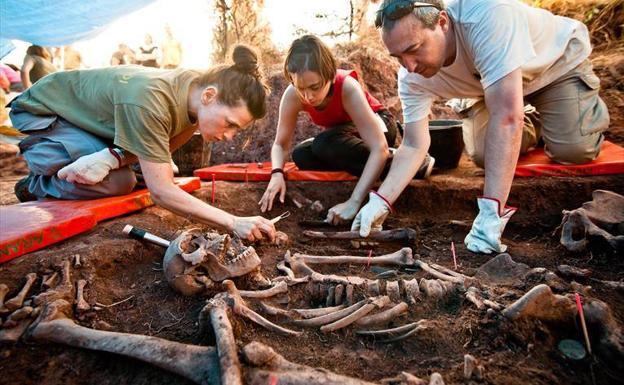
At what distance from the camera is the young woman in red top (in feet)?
9.17

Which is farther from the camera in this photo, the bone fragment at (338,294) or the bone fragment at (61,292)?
the bone fragment at (338,294)

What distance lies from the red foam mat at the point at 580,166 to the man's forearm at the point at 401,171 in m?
1.12

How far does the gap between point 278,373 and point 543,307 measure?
3.57ft

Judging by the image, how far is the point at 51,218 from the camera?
2400 millimetres

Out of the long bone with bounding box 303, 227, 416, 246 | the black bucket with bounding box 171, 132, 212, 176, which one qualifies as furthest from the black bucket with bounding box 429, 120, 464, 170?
the black bucket with bounding box 171, 132, 212, 176

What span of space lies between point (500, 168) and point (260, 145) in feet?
14.0

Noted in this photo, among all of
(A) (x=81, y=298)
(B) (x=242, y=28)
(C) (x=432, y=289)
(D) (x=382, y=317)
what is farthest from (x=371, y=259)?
(B) (x=242, y=28)

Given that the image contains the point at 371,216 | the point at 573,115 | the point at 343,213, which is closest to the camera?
the point at 371,216

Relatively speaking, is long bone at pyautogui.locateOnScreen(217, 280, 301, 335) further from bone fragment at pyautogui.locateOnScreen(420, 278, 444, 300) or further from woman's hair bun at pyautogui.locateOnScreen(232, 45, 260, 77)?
woman's hair bun at pyautogui.locateOnScreen(232, 45, 260, 77)

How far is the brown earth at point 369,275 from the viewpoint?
4.81 feet

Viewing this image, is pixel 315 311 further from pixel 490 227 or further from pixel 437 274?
pixel 490 227

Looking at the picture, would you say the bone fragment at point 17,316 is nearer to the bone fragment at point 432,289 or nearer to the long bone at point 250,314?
the long bone at point 250,314

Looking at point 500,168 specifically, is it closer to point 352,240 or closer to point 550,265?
point 550,265

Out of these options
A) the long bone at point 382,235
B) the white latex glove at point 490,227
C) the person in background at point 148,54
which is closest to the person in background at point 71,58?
the person in background at point 148,54
